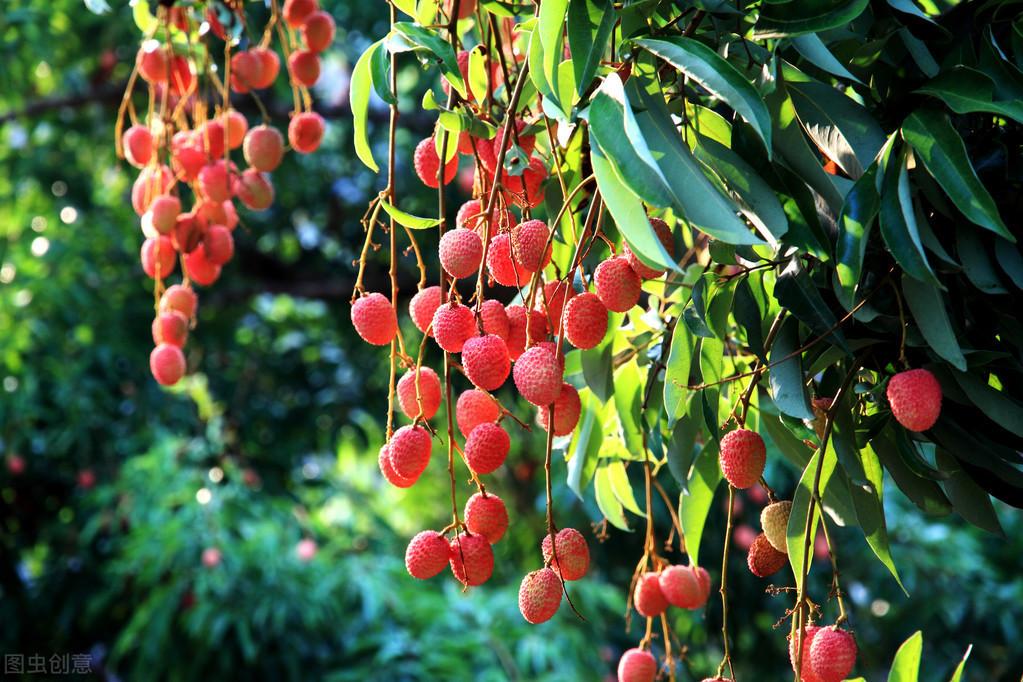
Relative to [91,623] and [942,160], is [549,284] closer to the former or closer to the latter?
[942,160]

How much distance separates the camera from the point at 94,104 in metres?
2.40

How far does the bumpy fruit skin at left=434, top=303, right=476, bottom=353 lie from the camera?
1.65 ft

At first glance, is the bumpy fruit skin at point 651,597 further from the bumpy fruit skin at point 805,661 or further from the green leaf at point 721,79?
the green leaf at point 721,79

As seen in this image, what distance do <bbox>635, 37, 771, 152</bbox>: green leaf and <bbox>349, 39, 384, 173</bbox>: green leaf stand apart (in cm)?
16

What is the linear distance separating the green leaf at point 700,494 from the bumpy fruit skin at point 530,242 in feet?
0.62

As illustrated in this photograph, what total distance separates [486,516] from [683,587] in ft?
0.53

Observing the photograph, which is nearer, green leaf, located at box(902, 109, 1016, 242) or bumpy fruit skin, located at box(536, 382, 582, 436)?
green leaf, located at box(902, 109, 1016, 242)

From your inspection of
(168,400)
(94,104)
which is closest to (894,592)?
(168,400)

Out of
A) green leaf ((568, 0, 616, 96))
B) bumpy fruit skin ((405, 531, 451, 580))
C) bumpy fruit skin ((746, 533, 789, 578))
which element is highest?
green leaf ((568, 0, 616, 96))

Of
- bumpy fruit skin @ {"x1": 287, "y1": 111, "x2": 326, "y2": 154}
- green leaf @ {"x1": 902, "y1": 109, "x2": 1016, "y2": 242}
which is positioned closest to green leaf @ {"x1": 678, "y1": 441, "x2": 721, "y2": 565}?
green leaf @ {"x1": 902, "y1": 109, "x2": 1016, "y2": 242}

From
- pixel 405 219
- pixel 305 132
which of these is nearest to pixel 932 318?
pixel 405 219

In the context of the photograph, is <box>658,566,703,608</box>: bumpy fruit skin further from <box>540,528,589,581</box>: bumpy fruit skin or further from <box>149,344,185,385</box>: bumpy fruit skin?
<box>149,344,185,385</box>: bumpy fruit skin

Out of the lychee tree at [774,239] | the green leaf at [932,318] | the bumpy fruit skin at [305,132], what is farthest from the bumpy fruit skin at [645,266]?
the bumpy fruit skin at [305,132]

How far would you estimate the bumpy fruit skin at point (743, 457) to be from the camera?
0.52 metres
